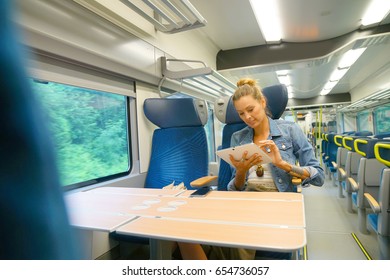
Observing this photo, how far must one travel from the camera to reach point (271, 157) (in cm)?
160

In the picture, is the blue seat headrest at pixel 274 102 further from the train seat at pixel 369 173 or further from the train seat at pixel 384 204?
the train seat at pixel 369 173

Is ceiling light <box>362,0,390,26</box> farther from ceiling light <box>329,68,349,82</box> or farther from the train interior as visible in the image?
ceiling light <box>329,68,349,82</box>

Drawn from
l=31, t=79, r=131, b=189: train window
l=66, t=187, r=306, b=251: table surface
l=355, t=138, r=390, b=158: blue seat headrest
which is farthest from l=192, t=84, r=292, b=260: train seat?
l=355, t=138, r=390, b=158: blue seat headrest

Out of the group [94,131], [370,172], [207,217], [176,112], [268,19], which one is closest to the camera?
[207,217]

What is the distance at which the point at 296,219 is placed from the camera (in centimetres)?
97

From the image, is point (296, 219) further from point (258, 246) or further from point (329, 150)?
point (329, 150)

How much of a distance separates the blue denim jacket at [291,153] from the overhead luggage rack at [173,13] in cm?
102

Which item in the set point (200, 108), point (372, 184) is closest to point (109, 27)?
point (200, 108)

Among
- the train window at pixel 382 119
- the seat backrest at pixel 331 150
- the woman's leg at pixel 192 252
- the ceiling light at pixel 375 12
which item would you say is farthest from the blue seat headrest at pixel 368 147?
the train window at pixel 382 119

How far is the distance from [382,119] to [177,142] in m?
8.79

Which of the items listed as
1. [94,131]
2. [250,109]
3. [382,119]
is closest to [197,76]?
[250,109]

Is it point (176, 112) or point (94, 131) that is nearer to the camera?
point (94, 131)

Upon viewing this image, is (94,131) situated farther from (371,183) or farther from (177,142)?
(371,183)

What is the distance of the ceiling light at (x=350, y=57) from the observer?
4594 mm
